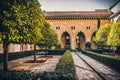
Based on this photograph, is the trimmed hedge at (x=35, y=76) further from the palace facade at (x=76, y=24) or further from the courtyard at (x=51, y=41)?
the palace facade at (x=76, y=24)

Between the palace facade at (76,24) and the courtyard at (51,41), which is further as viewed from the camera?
the palace facade at (76,24)

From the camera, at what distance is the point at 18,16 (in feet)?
32.0

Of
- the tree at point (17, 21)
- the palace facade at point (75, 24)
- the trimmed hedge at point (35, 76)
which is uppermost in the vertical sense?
the palace facade at point (75, 24)

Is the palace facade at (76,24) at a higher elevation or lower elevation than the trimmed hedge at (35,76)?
higher

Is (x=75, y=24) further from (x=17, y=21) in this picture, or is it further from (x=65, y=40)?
(x=17, y=21)

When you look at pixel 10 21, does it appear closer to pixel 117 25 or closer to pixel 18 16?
pixel 18 16

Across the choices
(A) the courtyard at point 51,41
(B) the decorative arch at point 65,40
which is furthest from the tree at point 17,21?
(B) the decorative arch at point 65,40

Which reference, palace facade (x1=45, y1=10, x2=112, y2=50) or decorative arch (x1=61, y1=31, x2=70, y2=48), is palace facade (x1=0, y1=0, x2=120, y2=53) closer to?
palace facade (x1=45, y1=10, x2=112, y2=50)

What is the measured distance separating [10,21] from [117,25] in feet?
70.2

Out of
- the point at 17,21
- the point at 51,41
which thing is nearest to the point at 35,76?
the point at 17,21

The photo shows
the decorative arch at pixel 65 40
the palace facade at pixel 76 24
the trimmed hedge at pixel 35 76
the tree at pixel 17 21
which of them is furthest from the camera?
the decorative arch at pixel 65 40

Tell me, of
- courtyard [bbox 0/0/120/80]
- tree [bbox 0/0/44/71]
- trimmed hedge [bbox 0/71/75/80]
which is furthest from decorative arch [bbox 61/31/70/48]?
trimmed hedge [bbox 0/71/75/80]

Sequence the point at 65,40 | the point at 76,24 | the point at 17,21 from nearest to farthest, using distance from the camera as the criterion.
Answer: the point at 17,21 < the point at 76,24 < the point at 65,40

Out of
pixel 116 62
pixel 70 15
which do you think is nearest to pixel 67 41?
pixel 70 15
